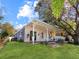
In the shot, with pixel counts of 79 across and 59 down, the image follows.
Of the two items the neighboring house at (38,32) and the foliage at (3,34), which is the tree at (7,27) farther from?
the neighboring house at (38,32)

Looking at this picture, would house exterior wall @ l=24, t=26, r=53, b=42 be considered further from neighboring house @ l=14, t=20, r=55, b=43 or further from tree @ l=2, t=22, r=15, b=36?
tree @ l=2, t=22, r=15, b=36

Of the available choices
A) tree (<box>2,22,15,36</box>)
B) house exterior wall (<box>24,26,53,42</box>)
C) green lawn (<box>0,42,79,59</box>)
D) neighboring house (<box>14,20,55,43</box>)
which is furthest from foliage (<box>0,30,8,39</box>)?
green lawn (<box>0,42,79,59</box>)

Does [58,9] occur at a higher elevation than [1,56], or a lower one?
higher

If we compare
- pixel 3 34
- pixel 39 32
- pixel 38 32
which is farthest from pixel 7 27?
pixel 39 32

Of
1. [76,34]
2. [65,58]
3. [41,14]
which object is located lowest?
[65,58]

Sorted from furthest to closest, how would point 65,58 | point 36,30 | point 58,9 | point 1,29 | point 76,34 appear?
point 1,29
point 36,30
point 76,34
point 65,58
point 58,9

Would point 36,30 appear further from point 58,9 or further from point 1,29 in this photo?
point 58,9

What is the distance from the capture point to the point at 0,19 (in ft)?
188

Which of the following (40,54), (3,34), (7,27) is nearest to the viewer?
(40,54)

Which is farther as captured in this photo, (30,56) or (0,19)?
(0,19)

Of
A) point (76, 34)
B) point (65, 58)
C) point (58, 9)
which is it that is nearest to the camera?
point (58, 9)

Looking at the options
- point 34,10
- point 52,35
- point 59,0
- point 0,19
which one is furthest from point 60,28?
point 59,0

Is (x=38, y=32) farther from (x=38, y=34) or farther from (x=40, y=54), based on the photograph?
(x=40, y=54)

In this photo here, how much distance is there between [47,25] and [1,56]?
20.4 metres
